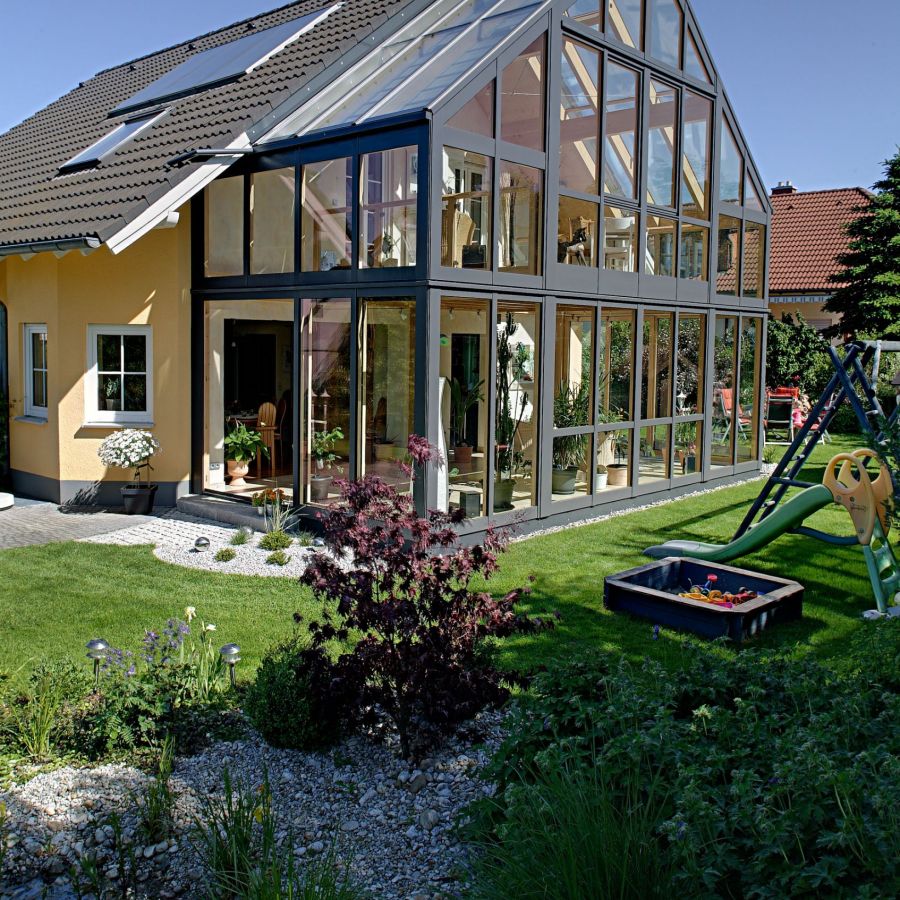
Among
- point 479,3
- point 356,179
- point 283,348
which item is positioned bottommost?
point 283,348

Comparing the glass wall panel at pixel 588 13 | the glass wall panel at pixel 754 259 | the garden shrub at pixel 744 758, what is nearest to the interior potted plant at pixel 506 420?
the glass wall panel at pixel 588 13

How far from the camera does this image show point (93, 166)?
1395 cm

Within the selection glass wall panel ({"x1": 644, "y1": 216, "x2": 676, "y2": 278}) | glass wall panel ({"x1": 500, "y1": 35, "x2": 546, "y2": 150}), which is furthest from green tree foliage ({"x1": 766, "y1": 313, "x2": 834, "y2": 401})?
glass wall panel ({"x1": 500, "y1": 35, "x2": 546, "y2": 150})

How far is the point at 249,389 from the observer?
49.8ft

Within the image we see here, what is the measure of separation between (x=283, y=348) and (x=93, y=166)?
12.6 feet

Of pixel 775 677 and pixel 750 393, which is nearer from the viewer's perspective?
pixel 775 677

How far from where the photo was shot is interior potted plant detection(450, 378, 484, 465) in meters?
10.9

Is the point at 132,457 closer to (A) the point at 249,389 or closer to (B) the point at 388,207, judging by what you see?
(A) the point at 249,389

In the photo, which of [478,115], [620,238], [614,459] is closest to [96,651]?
[478,115]

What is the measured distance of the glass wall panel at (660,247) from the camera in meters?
13.5

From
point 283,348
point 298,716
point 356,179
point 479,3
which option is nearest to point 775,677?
point 298,716

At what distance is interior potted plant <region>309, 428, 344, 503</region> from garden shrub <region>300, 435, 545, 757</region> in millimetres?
5962

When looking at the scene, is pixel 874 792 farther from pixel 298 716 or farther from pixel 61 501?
pixel 61 501

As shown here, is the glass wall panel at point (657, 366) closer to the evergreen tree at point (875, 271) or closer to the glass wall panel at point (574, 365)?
the glass wall panel at point (574, 365)
